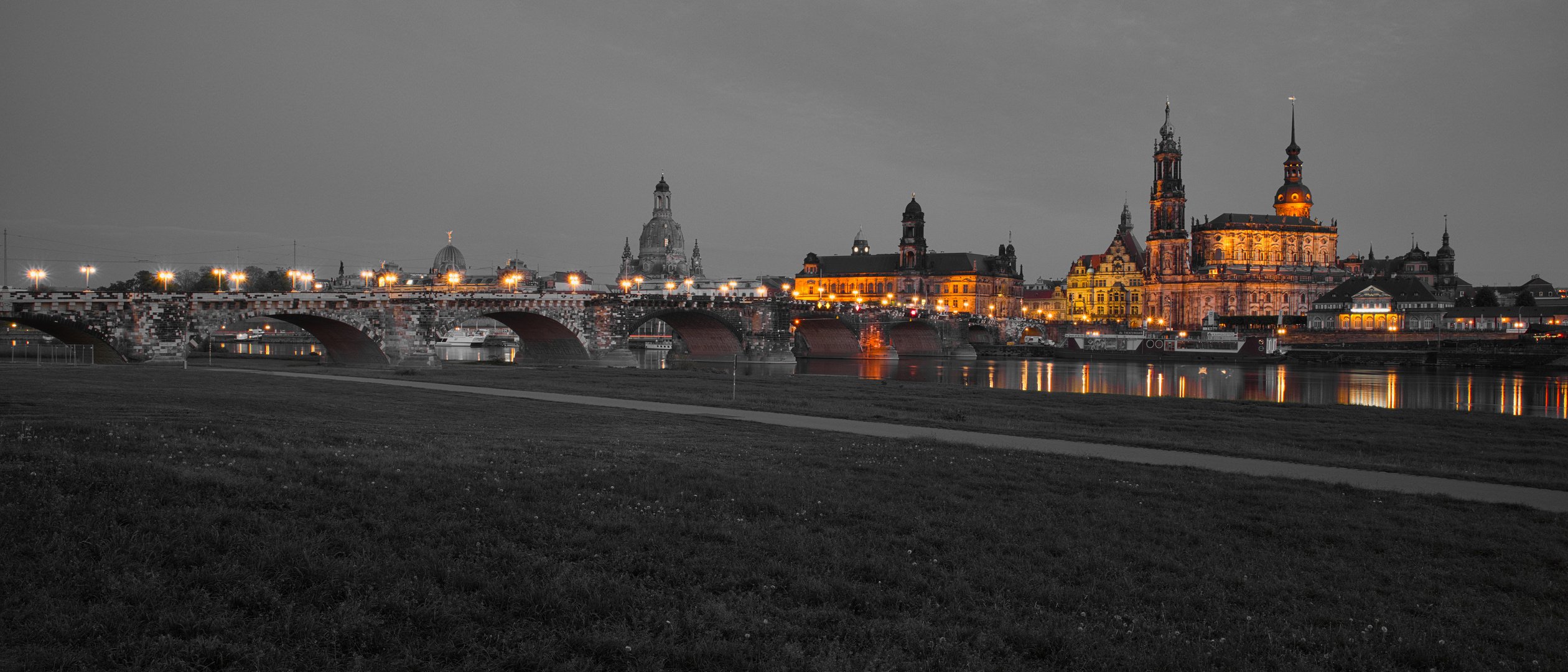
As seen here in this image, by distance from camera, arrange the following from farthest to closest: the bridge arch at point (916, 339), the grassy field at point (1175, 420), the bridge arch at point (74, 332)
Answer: the bridge arch at point (916, 339) → the bridge arch at point (74, 332) → the grassy field at point (1175, 420)

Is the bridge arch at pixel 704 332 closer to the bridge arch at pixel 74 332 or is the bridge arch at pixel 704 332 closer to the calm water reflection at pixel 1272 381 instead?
the calm water reflection at pixel 1272 381

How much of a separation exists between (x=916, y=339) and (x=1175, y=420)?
112129 mm

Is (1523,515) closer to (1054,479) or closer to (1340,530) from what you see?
(1340,530)

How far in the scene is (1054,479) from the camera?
13914mm

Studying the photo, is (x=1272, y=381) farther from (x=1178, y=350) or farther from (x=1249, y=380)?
(x=1178, y=350)

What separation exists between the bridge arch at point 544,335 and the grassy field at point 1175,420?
3290 centimetres

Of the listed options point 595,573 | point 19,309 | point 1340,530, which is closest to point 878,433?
point 1340,530

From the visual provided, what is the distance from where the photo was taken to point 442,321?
2717 inches

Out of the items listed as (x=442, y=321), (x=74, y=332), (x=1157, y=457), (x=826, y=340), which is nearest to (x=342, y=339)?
(x=442, y=321)

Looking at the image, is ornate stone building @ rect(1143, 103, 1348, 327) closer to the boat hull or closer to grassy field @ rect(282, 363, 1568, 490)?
the boat hull

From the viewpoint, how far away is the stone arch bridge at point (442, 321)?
54219 mm

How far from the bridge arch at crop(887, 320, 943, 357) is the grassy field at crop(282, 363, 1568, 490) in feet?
298

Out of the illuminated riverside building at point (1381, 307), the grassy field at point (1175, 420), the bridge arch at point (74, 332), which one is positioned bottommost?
the grassy field at point (1175, 420)

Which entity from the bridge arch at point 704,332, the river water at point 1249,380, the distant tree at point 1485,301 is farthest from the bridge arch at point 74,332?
the distant tree at point 1485,301
